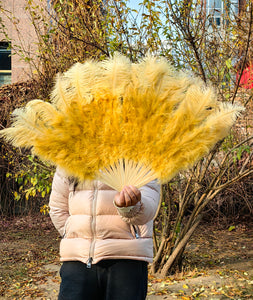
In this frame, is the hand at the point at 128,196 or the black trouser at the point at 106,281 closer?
the hand at the point at 128,196

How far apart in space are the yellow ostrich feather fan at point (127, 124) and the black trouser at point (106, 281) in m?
0.48

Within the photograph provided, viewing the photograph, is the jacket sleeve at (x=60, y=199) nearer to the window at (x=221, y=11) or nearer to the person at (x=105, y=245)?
the person at (x=105, y=245)

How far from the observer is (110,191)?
2283mm

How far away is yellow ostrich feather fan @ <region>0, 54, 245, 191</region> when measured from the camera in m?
2.01

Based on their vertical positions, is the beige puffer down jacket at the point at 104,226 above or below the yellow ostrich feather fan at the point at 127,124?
below

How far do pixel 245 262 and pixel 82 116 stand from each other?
4723 millimetres

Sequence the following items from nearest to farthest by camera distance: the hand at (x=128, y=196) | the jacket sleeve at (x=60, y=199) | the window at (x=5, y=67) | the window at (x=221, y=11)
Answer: the hand at (x=128, y=196)
the jacket sleeve at (x=60, y=199)
the window at (x=221, y=11)
the window at (x=5, y=67)

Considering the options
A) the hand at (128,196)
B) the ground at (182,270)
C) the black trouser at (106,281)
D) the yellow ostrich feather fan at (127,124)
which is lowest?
the ground at (182,270)

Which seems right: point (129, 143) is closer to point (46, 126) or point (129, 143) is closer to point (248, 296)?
point (46, 126)

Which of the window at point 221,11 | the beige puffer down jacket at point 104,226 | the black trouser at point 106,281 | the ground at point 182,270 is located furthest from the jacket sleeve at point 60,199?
the window at point 221,11

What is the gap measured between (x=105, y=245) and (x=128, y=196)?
0.38m

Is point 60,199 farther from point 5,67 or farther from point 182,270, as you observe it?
point 5,67

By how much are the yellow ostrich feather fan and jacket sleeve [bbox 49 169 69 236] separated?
0.77 feet

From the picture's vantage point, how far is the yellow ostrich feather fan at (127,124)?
2.01 meters
